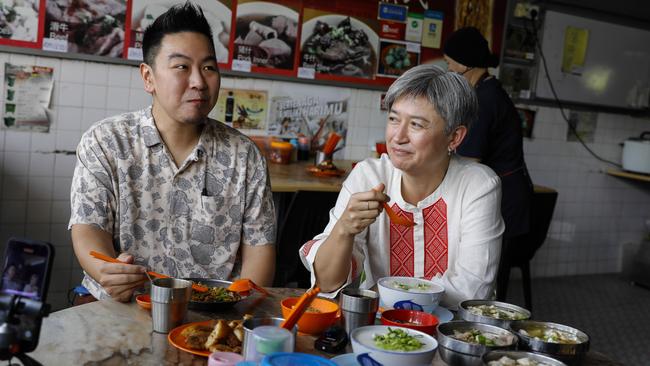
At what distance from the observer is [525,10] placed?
5.48 m

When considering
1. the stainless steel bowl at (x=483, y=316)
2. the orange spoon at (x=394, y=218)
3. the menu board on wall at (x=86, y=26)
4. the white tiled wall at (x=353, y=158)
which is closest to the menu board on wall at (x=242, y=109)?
the white tiled wall at (x=353, y=158)

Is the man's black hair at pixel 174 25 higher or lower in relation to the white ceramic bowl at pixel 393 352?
higher

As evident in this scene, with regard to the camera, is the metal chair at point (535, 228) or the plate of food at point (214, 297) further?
the metal chair at point (535, 228)

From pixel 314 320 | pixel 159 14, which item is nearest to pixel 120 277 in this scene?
pixel 314 320

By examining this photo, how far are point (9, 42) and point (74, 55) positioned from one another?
345mm

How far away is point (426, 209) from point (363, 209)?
1.36ft

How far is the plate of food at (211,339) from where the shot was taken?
1375 millimetres

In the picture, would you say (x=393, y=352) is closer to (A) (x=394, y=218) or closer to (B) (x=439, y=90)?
(A) (x=394, y=218)

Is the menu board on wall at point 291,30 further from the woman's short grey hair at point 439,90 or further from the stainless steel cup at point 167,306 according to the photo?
the stainless steel cup at point 167,306

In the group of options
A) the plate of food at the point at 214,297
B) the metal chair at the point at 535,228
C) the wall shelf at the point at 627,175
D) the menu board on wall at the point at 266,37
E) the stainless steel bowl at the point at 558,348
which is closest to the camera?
the stainless steel bowl at the point at 558,348

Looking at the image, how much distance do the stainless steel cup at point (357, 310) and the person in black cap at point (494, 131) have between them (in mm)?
2382

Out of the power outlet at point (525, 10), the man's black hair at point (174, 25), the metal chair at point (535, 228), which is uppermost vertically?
the power outlet at point (525, 10)

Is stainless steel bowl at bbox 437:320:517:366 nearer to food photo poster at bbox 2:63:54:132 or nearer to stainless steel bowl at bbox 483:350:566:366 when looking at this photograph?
stainless steel bowl at bbox 483:350:566:366

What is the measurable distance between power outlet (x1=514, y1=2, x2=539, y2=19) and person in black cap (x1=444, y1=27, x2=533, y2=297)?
165cm
